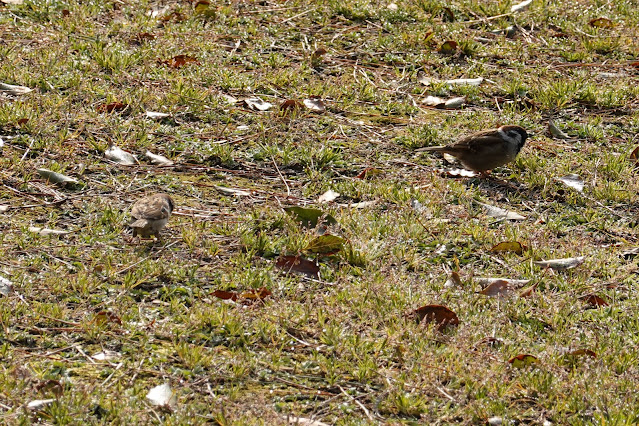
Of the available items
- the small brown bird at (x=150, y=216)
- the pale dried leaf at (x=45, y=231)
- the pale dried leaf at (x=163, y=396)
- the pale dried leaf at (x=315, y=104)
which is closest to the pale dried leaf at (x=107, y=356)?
the pale dried leaf at (x=163, y=396)

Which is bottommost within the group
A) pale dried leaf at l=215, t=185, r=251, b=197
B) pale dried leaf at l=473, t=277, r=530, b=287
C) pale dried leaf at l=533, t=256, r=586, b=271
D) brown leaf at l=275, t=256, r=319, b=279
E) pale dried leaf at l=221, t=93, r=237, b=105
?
pale dried leaf at l=221, t=93, r=237, b=105

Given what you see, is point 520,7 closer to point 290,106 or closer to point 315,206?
point 290,106

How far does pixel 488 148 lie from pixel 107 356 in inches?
136

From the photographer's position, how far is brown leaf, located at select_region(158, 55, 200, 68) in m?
8.66

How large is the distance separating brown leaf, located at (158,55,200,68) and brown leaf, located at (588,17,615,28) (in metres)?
4.32

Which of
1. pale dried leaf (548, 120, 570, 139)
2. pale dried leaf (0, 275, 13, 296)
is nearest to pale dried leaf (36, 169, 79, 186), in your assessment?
pale dried leaf (0, 275, 13, 296)

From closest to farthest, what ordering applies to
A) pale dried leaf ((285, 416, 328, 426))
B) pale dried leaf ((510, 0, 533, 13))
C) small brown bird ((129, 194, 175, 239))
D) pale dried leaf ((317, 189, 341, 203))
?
1. pale dried leaf ((285, 416, 328, 426))
2. small brown bird ((129, 194, 175, 239))
3. pale dried leaf ((317, 189, 341, 203))
4. pale dried leaf ((510, 0, 533, 13))

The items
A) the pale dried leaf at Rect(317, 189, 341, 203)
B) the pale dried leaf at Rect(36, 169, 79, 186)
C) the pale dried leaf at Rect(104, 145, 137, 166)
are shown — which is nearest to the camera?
the pale dried leaf at Rect(36, 169, 79, 186)

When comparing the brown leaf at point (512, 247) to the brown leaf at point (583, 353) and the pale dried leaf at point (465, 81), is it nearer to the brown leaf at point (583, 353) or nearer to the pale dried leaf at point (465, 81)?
the brown leaf at point (583, 353)

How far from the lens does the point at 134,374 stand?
4.52 meters

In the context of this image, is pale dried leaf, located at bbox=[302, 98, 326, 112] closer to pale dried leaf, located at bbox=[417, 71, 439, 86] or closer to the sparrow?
pale dried leaf, located at bbox=[417, 71, 439, 86]

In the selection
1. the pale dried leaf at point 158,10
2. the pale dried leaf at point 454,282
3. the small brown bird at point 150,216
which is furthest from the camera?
the pale dried leaf at point 158,10

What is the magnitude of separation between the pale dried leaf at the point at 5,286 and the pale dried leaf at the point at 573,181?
13.3ft

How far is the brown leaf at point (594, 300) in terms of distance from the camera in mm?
5461
